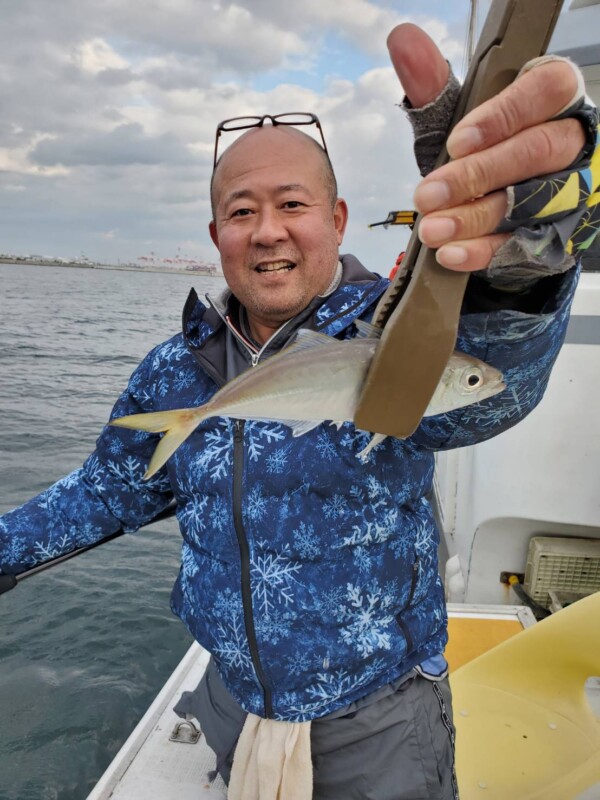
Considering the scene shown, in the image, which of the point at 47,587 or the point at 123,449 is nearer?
the point at 123,449

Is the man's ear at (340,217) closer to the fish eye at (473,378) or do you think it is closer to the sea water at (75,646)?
the sea water at (75,646)

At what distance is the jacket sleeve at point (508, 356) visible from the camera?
1359mm

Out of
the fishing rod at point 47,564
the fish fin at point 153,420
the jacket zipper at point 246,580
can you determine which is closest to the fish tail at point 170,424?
the fish fin at point 153,420

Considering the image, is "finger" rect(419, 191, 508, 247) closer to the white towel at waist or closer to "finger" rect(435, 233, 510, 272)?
"finger" rect(435, 233, 510, 272)

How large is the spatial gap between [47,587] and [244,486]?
5131mm

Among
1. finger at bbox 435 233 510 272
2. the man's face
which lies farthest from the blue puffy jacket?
finger at bbox 435 233 510 272

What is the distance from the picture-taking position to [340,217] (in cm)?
228

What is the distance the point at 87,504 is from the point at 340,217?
1516mm

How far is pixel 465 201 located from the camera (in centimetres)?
103

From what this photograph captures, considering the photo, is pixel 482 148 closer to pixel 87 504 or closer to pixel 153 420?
pixel 153 420

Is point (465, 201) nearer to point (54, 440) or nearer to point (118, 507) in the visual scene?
point (118, 507)

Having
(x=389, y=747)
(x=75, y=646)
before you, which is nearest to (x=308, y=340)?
(x=389, y=747)

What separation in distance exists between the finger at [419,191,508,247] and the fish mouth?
0.96 metres

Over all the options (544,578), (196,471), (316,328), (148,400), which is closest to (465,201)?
(316,328)
